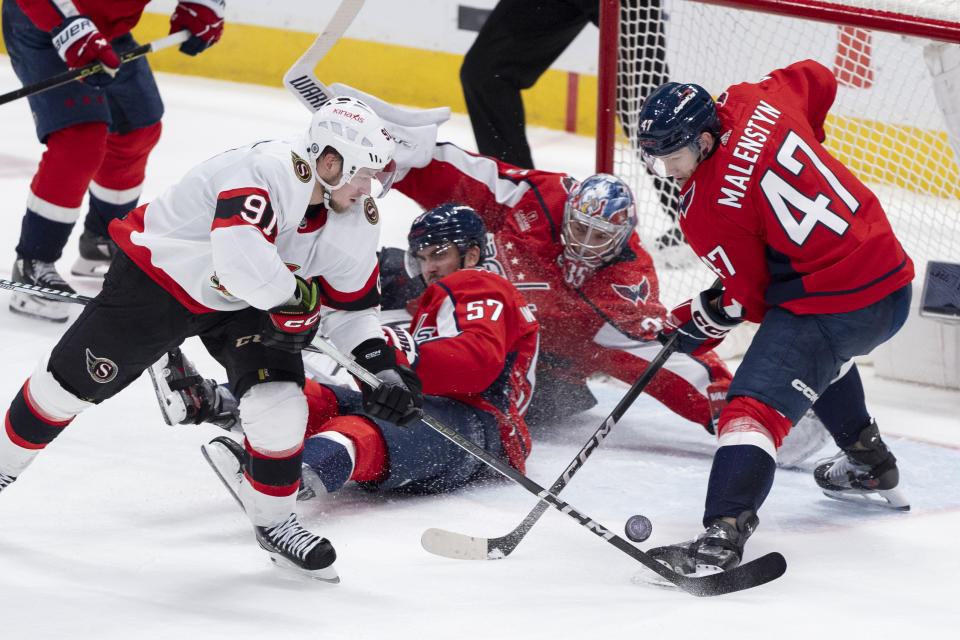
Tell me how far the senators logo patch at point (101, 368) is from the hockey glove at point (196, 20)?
1.89 metres

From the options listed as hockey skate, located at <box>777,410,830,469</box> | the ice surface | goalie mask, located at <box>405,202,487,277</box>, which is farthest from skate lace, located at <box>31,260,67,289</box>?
hockey skate, located at <box>777,410,830,469</box>

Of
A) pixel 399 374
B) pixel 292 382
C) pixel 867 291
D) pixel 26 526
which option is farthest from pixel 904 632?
pixel 26 526

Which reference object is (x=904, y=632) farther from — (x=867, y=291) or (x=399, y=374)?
(x=399, y=374)

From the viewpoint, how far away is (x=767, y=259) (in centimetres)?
258

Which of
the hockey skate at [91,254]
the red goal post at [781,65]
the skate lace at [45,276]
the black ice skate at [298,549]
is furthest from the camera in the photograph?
the hockey skate at [91,254]

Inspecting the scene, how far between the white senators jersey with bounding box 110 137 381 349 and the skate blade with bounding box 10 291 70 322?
1.53m

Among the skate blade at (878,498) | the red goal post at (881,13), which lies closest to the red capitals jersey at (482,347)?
the skate blade at (878,498)

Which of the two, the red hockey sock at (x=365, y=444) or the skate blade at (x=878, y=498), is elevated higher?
the red hockey sock at (x=365, y=444)

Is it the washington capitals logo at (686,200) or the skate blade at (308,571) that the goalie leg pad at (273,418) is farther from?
the washington capitals logo at (686,200)

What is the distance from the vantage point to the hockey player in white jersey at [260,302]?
87.7 inches

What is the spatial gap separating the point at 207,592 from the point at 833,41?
9.27 ft

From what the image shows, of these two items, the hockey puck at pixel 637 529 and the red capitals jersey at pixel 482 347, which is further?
the red capitals jersey at pixel 482 347

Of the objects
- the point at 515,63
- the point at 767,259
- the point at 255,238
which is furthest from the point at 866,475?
the point at 515,63

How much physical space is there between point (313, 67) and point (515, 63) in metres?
0.97
